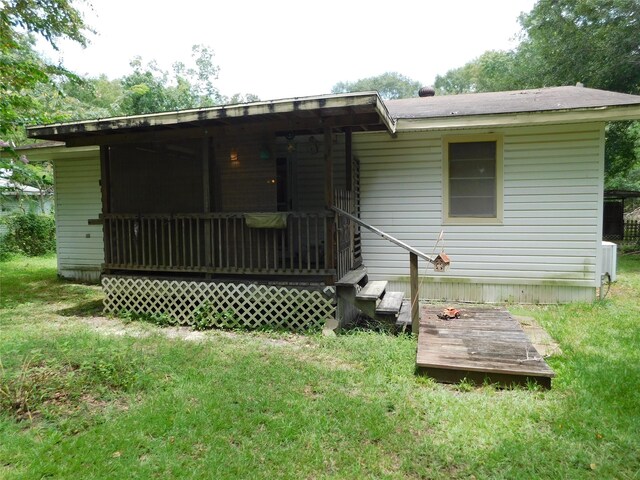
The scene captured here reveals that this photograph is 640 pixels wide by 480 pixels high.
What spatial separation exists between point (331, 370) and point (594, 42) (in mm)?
16582

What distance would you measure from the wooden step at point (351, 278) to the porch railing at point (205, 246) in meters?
0.23

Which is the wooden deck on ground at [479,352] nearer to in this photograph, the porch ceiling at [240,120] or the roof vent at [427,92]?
the porch ceiling at [240,120]

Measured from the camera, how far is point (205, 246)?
584 cm

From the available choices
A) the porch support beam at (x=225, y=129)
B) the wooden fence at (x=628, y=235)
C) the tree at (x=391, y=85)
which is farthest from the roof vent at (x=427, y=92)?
the tree at (x=391, y=85)

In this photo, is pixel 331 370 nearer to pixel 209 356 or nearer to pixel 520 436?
pixel 209 356

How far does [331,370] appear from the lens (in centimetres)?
390

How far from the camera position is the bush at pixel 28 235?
14.7 meters

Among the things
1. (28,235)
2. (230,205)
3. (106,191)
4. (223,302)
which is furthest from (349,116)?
(28,235)

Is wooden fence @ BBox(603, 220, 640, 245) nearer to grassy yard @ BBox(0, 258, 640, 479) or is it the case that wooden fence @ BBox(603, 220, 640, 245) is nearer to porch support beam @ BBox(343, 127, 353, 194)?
grassy yard @ BBox(0, 258, 640, 479)

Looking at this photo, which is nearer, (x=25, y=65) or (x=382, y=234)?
(x=382, y=234)

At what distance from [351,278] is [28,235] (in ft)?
49.2

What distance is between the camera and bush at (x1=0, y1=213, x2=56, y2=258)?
48.3ft

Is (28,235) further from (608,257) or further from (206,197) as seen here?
(608,257)

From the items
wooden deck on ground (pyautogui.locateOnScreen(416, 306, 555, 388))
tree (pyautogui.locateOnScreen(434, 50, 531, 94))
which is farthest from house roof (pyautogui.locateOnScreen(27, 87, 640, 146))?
tree (pyautogui.locateOnScreen(434, 50, 531, 94))
